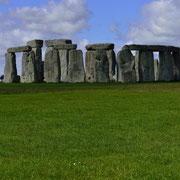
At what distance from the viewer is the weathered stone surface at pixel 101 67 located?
1388 inches

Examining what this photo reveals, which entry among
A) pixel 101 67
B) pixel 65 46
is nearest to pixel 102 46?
pixel 101 67

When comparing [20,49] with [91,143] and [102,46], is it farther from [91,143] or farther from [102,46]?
[91,143]

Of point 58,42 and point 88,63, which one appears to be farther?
point 58,42

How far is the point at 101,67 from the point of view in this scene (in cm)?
A: 3525

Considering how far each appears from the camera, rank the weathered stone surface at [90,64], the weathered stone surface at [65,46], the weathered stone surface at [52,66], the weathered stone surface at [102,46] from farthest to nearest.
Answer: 1. the weathered stone surface at [65,46]
2. the weathered stone surface at [52,66]
3. the weathered stone surface at [90,64]
4. the weathered stone surface at [102,46]

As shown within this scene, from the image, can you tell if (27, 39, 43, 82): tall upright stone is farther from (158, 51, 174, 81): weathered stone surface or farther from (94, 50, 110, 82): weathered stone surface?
(158, 51, 174, 81): weathered stone surface

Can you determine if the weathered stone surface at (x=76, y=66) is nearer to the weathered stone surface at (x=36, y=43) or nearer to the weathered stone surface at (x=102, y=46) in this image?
the weathered stone surface at (x=102, y=46)

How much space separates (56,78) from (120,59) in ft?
16.1

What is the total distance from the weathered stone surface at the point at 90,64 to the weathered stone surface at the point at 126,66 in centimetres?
191

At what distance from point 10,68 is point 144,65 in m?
10.4

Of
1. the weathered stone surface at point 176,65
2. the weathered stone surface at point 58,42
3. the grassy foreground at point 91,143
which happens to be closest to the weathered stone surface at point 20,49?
the weathered stone surface at point 58,42

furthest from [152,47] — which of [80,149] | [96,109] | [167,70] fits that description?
[80,149]

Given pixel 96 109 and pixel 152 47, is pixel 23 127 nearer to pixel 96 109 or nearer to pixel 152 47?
pixel 96 109

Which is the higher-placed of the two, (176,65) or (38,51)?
(38,51)
